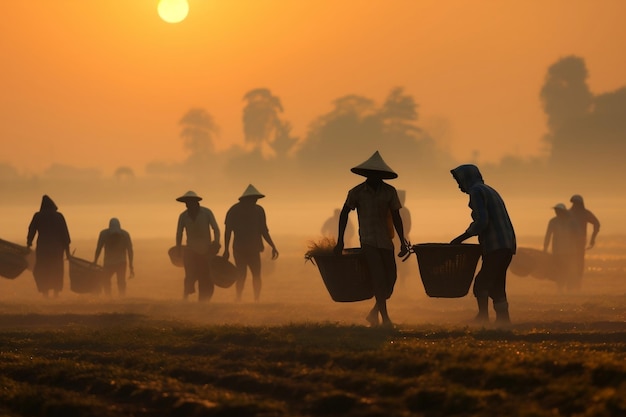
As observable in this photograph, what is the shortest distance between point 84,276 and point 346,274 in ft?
42.2

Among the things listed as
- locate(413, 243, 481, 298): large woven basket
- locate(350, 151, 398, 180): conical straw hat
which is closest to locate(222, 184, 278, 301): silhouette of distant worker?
locate(350, 151, 398, 180): conical straw hat

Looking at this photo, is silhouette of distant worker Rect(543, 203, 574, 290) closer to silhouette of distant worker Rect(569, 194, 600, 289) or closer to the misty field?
silhouette of distant worker Rect(569, 194, 600, 289)

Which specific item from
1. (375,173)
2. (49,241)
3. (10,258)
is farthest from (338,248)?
(49,241)

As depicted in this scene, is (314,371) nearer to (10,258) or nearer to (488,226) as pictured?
(488,226)

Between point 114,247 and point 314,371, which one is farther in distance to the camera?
point 114,247

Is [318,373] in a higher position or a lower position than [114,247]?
lower

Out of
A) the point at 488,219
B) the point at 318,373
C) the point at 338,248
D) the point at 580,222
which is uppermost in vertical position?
the point at 580,222

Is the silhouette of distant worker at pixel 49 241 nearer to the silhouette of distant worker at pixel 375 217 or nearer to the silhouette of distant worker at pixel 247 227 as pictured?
the silhouette of distant worker at pixel 247 227

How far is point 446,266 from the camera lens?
48.9ft

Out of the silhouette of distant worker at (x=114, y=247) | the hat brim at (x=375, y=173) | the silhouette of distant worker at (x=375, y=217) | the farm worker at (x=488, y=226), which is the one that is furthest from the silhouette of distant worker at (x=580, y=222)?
the hat brim at (x=375, y=173)

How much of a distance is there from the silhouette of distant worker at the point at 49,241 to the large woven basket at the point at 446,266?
12013 millimetres

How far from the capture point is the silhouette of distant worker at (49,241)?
82.3 feet

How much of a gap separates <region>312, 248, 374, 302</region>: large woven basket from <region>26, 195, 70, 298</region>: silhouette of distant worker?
435 inches

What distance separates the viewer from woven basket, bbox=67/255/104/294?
2633 centimetres
